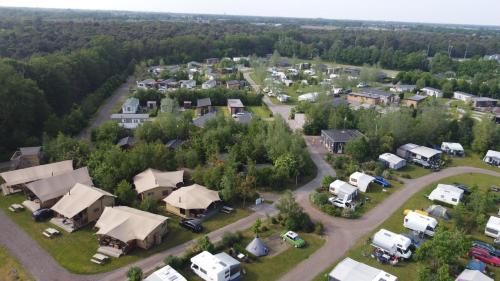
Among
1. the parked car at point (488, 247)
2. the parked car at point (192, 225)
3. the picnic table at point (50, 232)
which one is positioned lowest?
the picnic table at point (50, 232)

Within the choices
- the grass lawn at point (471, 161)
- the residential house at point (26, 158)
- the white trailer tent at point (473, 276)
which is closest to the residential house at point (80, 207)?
the residential house at point (26, 158)

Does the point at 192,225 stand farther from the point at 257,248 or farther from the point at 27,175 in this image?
the point at 27,175

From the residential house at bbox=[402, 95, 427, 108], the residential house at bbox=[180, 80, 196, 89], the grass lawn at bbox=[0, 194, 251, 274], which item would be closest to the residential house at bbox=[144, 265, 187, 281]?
the grass lawn at bbox=[0, 194, 251, 274]

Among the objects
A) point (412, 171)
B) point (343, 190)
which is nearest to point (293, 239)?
point (343, 190)

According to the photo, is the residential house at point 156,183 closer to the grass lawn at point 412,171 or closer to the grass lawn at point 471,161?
the grass lawn at point 412,171

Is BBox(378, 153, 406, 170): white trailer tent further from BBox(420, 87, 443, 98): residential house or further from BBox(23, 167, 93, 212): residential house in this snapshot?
BBox(420, 87, 443, 98): residential house
